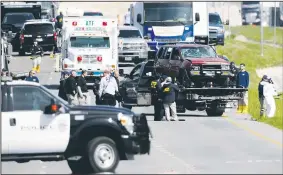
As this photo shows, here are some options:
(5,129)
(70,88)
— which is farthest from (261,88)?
(5,129)

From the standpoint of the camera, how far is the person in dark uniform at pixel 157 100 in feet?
108

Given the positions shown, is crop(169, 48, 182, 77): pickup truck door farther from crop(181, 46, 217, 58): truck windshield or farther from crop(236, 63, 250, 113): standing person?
crop(236, 63, 250, 113): standing person

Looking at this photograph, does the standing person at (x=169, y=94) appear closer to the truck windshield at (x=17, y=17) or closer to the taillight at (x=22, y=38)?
the taillight at (x=22, y=38)

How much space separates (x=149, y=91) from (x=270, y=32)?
110525 mm

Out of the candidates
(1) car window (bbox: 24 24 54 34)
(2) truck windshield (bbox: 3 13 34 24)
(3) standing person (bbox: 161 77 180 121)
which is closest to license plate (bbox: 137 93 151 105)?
(3) standing person (bbox: 161 77 180 121)

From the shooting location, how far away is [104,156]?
19.5 metres

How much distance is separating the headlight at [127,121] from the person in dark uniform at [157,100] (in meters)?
13.1

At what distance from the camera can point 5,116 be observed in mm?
19234

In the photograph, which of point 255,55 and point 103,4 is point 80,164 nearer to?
point 255,55

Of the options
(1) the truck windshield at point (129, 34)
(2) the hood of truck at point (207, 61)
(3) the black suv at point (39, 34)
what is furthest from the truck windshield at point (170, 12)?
(2) the hood of truck at point (207, 61)

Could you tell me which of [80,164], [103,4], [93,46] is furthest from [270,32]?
[80,164]

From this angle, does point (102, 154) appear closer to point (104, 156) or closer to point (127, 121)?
point (104, 156)

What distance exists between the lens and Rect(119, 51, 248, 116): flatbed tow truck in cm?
3409

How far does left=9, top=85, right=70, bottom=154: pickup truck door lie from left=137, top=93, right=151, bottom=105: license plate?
1492 centimetres
